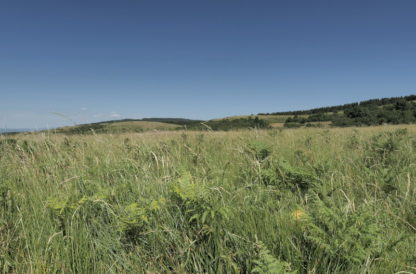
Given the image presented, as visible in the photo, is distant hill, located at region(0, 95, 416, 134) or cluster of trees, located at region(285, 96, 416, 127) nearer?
distant hill, located at region(0, 95, 416, 134)

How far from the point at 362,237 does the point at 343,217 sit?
138 millimetres

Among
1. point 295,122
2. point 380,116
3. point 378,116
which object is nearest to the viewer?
point 380,116

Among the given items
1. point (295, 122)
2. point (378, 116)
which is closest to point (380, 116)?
point (378, 116)

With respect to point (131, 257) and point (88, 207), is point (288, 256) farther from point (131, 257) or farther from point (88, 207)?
point (88, 207)

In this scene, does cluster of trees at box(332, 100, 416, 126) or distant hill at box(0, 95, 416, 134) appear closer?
distant hill at box(0, 95, 416, 134)

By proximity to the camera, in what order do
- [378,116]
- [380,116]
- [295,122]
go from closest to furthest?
1. [380,116]
2. [378,116]
3. [295,122]

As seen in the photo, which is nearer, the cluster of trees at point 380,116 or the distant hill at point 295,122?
the distant hill at point 295,122

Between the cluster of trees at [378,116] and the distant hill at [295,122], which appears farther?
the cluster of trees at [378,116]

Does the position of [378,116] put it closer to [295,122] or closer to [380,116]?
[380,116]

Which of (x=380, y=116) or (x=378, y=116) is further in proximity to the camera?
(x=378, y=116)

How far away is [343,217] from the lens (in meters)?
1.34

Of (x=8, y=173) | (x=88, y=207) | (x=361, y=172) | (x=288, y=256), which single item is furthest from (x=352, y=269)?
(x=8, y=173)

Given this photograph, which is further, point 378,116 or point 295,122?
point 295,122

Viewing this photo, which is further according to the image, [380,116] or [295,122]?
[295,122]
